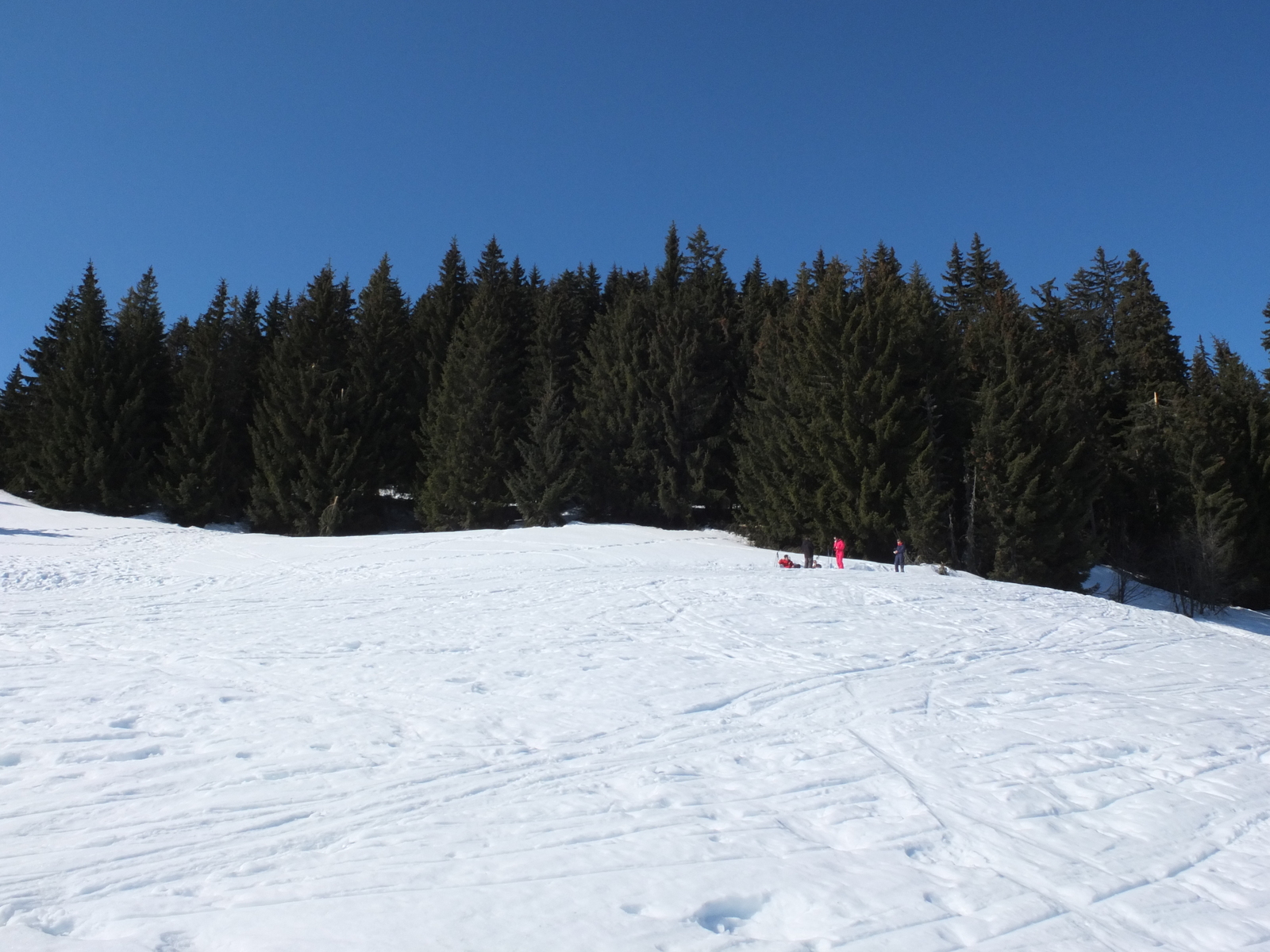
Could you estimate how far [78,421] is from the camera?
1348 inches

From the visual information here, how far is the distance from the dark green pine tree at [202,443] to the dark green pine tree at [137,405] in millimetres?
855

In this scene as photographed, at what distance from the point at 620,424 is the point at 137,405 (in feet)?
79.0

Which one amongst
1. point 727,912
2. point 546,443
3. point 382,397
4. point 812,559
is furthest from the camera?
point 382,397

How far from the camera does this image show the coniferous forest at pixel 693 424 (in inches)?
998

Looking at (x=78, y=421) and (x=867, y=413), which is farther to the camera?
(x=78, y=421)

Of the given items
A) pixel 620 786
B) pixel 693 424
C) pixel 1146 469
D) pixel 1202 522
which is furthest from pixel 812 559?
pixel 1146 469

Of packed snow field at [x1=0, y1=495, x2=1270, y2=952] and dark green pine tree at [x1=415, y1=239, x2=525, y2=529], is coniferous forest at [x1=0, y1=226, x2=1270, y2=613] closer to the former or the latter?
dark green pine tree at [x1=415, y1=239, x2=525, y2=529]

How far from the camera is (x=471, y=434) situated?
3297cm

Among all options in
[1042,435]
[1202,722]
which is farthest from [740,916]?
[1042,435]

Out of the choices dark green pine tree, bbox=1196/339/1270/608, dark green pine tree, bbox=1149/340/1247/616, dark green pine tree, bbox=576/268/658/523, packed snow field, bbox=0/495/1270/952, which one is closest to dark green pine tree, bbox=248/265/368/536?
dark green pine tree, bbox=576/268/658/523

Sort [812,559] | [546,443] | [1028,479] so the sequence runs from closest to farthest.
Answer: [812,559]
[1028,479]
[546,443]

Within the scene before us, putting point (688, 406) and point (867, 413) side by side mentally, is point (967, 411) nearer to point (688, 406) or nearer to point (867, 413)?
point (867, 413)

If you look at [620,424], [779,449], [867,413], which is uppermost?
[620,424]

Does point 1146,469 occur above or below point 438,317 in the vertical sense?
below
